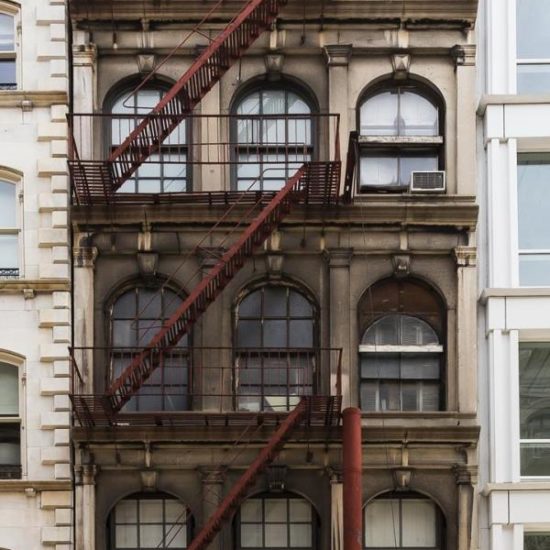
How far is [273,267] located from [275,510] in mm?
3900

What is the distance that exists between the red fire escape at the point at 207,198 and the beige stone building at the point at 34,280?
26.2 inches

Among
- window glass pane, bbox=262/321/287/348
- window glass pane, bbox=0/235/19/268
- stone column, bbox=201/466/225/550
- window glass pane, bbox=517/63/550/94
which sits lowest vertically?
stone column, bbox=201/466/225/550

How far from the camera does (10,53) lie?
25250 millimetres

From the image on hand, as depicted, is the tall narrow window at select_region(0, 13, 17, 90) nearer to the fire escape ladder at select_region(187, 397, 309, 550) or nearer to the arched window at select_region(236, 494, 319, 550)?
the fire escape ladder at select_region(187, 397, 309, 550)

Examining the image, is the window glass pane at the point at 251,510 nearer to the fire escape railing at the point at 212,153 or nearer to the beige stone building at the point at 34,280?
the beige stone building at the point at 34,280

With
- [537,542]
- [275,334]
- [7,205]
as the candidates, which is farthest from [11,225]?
[537,542]

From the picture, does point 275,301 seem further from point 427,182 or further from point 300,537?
point 300,537

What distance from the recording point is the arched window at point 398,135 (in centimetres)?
2523

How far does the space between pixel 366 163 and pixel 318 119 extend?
1.09 metres

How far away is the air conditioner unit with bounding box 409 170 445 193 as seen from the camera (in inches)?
972

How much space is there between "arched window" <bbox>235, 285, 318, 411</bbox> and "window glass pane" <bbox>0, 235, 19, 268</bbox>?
3742 millimetres

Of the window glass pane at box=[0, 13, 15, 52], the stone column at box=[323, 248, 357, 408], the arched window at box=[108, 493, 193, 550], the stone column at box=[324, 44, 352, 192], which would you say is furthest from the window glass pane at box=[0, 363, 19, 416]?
the stone column at box=[324, 44, 352, 192]

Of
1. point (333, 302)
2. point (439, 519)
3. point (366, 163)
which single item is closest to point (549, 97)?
point (366, 163)

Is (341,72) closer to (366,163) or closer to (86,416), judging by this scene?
(366,163)
